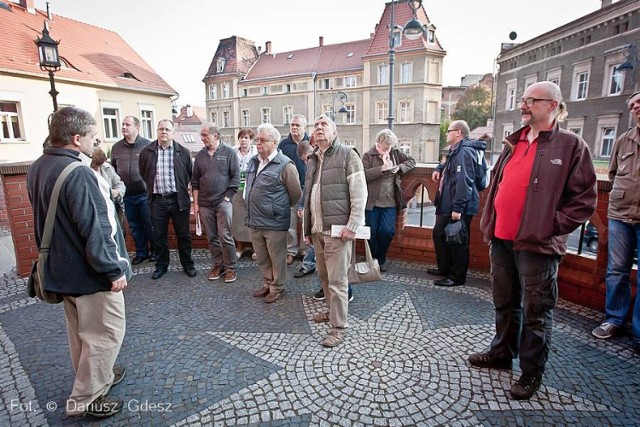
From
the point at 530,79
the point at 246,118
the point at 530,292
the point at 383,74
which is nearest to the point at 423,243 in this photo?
the point at 530,292

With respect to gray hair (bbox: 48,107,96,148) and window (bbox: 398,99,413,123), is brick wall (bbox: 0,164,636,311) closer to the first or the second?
gray hair (bbox: 48,107,96,148)

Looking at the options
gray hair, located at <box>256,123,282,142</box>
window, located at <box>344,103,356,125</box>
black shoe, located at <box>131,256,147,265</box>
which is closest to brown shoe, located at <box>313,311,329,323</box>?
gray hair, located at <box>256,123,282,142</box>

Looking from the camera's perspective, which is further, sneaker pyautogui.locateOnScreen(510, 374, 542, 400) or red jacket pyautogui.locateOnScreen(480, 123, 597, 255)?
sneaker pyautogui.locateOnScreen(510, 374, 542, 400)

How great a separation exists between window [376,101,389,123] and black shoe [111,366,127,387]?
3654 cm

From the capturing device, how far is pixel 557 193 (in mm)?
2434

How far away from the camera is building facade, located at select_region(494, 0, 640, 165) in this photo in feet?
68.6

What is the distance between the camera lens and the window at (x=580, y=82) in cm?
2405

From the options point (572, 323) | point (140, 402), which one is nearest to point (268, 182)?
point (140, 402)

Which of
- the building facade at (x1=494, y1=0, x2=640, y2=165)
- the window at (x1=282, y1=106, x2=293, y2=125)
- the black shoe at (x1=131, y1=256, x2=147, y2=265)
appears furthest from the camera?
the window at (x1=282, y1=106, x2=293, y2=125)

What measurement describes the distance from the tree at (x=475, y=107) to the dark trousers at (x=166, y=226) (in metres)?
50.5

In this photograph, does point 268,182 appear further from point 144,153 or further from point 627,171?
point 627,171

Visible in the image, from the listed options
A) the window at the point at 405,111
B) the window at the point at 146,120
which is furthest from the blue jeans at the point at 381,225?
the window at the point at 405,111

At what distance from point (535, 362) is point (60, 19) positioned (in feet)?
102

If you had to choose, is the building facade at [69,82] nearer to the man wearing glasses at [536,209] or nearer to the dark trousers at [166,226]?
the dark trousers at [166,226]
